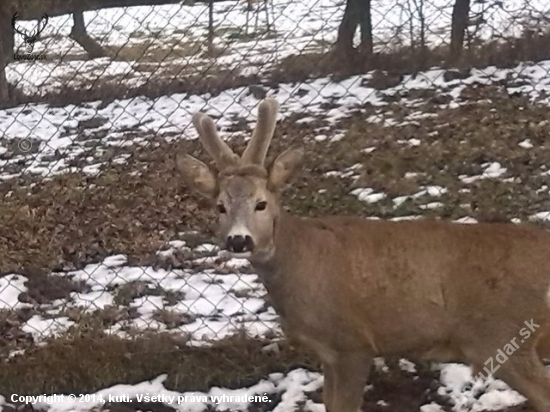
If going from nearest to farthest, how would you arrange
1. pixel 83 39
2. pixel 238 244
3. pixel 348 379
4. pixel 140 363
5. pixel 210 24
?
1. pixel 238 244
2. pixel 348 379
3. pixel 140 363
4. pixel 210 24
5. pixel 83 39

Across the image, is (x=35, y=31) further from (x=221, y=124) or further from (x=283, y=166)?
(x=283, y=166)

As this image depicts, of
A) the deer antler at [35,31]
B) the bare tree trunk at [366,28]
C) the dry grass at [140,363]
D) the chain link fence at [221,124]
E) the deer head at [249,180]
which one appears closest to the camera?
the deer head at [249,180]

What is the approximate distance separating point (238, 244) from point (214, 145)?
573mm

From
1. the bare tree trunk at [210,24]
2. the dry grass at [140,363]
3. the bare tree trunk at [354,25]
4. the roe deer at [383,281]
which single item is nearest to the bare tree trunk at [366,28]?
the bare tree trunk at [354,25]

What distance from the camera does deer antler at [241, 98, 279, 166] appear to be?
3.98 m

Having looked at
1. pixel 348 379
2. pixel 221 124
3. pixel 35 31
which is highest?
pixel 35 31

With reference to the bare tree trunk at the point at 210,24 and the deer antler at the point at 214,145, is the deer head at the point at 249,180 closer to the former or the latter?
the deer antler at the point at 214,145

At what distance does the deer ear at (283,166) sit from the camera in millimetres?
4004

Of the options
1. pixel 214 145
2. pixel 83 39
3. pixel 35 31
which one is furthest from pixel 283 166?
pixel 35 31

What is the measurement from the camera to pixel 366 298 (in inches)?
158

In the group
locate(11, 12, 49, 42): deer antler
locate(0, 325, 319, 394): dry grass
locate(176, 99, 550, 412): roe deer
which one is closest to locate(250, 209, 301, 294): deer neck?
locate(176, 99, 550, 412): roe deer

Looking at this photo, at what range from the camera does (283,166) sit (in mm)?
4016

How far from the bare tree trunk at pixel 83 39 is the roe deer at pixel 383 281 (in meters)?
4.50

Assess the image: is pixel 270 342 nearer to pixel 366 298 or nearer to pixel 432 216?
pixel 366 298
